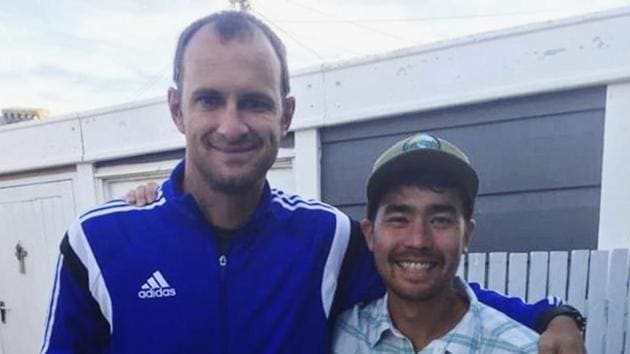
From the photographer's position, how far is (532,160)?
103 inches

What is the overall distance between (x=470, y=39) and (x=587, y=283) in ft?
4.25

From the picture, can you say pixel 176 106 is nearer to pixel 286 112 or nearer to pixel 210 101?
pixel 210 101

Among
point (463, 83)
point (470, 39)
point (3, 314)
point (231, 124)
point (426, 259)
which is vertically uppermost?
point (470, 39)

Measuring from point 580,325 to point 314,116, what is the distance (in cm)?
197

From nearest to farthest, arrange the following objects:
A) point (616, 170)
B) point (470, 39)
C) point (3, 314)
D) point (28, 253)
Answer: point (616, 170) < point (470, 39) < point (28, 253) < point (3, 314)

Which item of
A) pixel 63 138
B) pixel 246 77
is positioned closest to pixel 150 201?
pixel 246 77

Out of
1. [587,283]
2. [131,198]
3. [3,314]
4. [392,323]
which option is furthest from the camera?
[3,314]

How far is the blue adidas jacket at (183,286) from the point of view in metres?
1.35

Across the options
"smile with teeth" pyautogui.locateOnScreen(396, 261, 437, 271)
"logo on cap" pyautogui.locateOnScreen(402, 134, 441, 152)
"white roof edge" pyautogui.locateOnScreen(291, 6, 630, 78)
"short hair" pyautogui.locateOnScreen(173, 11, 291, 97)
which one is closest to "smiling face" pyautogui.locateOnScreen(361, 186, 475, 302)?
"smile with teeth" pyautogui.locateOnScreen(396, 261, 437, 271)

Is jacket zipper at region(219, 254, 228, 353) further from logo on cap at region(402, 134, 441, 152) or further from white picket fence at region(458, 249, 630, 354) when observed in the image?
white picket fence at region(458, 249, 630, 354)

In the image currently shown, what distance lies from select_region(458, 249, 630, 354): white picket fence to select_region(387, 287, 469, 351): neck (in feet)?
4.37

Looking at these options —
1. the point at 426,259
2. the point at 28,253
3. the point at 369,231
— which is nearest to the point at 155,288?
the point at 369,231

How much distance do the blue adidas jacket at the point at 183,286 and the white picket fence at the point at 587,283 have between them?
45.2 inches

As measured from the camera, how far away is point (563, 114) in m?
2.52
